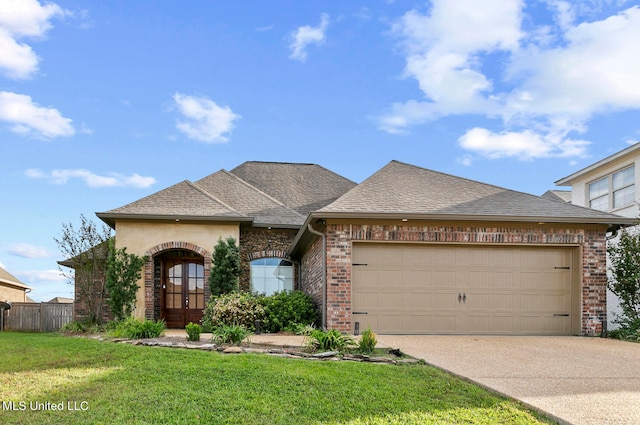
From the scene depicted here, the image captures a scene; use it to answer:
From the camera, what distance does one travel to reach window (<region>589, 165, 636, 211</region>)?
18656mm

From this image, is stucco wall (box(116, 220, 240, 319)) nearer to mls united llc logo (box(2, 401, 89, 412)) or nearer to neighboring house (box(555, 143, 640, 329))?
mls united llc logo (box(2, 401, 89, 412))

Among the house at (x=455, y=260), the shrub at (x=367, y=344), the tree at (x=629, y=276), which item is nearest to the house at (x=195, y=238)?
the house at (x=455, y=260)

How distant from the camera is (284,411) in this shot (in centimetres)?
613

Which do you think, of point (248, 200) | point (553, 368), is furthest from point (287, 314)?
point (553, 368)

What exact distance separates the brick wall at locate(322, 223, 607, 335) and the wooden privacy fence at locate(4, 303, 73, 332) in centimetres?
1272

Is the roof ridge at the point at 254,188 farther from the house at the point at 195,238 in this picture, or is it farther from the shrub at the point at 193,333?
the shrub at the point at 193,333

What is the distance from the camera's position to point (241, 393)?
6.70m

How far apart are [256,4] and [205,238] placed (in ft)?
23.9

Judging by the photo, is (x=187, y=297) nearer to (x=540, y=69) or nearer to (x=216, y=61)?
(x=216, y=61)

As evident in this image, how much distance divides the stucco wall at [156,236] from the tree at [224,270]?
1.39 feet

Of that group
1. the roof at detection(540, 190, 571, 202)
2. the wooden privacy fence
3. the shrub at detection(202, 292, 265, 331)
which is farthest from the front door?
the roof at detection(540, 190, 571, 202)

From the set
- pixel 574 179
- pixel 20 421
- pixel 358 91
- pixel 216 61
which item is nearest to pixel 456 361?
pixel 20 421

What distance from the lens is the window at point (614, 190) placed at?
61.2 feet

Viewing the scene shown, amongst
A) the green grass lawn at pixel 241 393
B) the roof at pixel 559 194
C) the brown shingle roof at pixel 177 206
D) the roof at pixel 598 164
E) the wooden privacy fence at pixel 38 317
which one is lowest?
the wooden privacy fence at pixel 38 317
